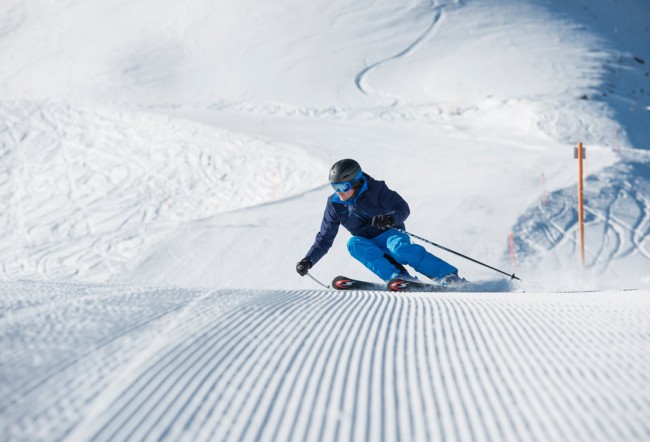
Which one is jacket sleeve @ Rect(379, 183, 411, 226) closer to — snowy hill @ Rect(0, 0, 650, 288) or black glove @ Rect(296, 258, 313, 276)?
black glove @ Rect(296, 258, 313, 276)

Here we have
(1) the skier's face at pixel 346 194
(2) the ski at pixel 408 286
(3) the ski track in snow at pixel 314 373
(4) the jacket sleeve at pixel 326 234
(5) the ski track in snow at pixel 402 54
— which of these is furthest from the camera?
(5) the ski track in snow at pixel 402 54

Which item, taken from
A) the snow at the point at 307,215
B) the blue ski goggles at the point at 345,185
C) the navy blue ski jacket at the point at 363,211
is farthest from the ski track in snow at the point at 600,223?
the blue ski goggles at the point at 345,185

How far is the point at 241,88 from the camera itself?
91.5ft

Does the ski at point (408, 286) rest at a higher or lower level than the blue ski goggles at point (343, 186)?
lower

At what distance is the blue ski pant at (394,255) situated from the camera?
6.11 meters

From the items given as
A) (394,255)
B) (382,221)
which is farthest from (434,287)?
(382,221)

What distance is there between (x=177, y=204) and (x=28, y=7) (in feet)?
102

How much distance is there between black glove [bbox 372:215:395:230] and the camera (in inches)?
230

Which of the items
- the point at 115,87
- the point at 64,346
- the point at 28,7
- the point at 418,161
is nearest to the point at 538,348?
the point at 64,346

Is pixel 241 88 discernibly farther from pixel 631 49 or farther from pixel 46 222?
pixel 631 49

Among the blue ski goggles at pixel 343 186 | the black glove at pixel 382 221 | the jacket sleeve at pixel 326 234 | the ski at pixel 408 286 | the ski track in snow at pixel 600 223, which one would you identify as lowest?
the ski track in snow at pixel 600 223

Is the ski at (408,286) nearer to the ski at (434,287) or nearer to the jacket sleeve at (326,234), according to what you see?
the ski at (434,287)

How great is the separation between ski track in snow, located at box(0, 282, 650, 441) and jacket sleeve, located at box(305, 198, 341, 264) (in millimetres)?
3230

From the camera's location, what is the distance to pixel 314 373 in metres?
2.19
